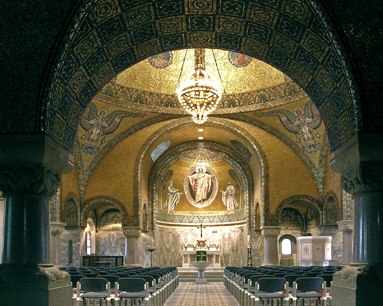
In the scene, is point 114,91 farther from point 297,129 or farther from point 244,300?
point 244,300

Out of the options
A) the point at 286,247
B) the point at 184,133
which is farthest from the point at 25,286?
the point at 286,247

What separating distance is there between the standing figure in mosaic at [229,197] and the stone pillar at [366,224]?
71.6ft

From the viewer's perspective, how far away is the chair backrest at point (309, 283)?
8109 mm

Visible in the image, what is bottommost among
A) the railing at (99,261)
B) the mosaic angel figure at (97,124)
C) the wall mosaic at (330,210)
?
the railing at (99,261)

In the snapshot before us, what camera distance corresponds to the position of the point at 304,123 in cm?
2048

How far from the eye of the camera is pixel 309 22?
259 inches

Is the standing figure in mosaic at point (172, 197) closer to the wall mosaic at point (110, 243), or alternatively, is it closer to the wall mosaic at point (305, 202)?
the wall mosaic at point (110, 243)

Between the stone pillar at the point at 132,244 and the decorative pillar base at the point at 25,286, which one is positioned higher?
the decorative pillar base at the point at 25,286

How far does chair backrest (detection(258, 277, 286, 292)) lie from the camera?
8383mm

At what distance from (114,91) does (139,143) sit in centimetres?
328

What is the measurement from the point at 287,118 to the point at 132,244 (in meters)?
8.44

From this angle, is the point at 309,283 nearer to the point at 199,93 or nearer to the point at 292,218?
the point at 199,93

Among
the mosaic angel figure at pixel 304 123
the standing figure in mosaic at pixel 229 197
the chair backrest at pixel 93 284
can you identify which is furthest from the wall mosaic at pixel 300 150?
the chair backrest at pixel 93 284

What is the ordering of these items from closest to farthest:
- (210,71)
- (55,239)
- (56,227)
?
(56,227) < (55,239) < (210,71)
